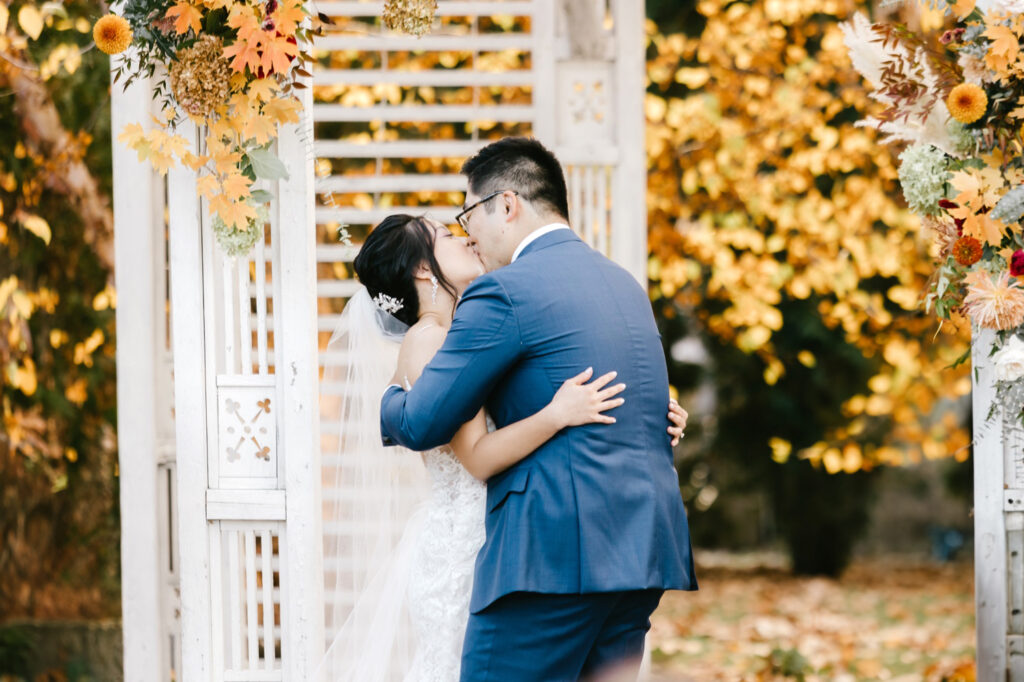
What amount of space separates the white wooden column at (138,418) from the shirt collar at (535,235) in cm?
198

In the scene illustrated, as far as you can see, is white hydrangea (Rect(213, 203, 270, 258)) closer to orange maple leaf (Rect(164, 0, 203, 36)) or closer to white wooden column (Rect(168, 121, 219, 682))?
white wooden column (Rect(168, 121, 219, 682))

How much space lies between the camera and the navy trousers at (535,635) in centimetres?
240

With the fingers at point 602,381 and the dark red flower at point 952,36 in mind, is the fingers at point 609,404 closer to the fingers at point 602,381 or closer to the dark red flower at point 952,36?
the fingers at point 602,381

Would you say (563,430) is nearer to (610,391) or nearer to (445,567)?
(610,391)

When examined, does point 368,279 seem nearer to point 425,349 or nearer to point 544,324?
point 425,349

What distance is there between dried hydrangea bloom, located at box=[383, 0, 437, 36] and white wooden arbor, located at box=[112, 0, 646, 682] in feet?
1.11

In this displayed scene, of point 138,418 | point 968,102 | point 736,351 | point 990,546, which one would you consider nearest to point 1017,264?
point 968,102

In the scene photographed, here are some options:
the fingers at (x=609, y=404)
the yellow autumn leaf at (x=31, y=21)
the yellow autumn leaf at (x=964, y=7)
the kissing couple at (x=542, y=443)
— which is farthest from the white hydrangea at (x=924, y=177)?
the yellow autumn leaf at (x=31, y=21)

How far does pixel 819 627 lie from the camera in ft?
24.1

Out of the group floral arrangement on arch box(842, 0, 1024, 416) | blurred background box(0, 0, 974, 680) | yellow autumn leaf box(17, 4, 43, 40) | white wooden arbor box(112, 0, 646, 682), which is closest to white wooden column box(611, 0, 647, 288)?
white wooden arbor box(112, 0, 646, 682)

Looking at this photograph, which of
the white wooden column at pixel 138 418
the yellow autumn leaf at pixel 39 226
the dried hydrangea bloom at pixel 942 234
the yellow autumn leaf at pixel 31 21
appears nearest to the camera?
the dried hydrangea bloom at pixel 942 234

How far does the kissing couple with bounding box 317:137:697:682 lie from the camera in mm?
2379

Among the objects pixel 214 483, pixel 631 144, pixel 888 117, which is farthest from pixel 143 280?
pixel 888 117

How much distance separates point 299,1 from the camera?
289 centimetres
